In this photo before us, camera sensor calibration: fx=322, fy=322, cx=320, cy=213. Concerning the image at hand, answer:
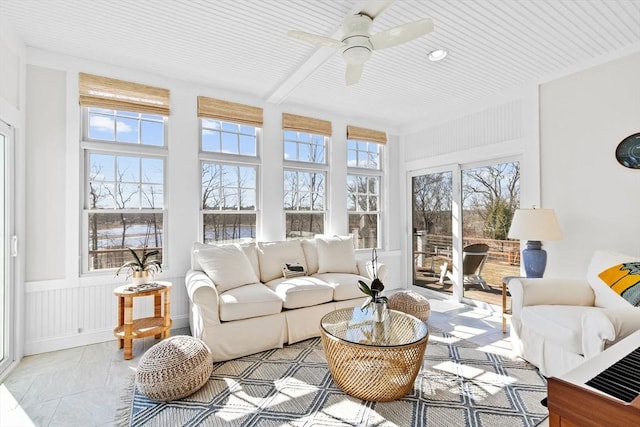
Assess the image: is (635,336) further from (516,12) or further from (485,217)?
(485,217)

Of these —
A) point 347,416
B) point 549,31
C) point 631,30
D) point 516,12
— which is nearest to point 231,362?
point 347,416

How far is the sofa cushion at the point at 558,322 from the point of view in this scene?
7.13ft

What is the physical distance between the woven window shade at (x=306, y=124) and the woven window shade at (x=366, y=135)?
383 millimetres

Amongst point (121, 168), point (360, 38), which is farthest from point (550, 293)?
point (121, 168)

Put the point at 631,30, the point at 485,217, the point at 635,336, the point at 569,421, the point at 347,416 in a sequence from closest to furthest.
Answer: the point at 569,421 → the point at 635,336 → the point at 347,416 → the point at 631,30 → the point at 485,217

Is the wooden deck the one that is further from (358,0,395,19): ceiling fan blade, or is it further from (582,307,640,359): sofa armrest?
(358,0,395,19): ceiling fan blade

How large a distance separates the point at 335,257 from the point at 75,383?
2.63m

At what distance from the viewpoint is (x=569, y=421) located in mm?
923

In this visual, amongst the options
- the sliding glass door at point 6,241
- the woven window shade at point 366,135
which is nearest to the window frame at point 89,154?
the sliding glass door at point 6,241

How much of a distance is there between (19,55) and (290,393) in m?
3.54

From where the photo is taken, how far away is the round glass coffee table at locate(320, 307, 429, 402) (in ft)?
6.54

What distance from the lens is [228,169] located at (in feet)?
12.9

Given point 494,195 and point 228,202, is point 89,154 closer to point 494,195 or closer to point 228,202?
point 228,202

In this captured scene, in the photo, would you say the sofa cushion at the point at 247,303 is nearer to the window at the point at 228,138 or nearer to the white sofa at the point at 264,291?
the white sofa at the point at 264,291
